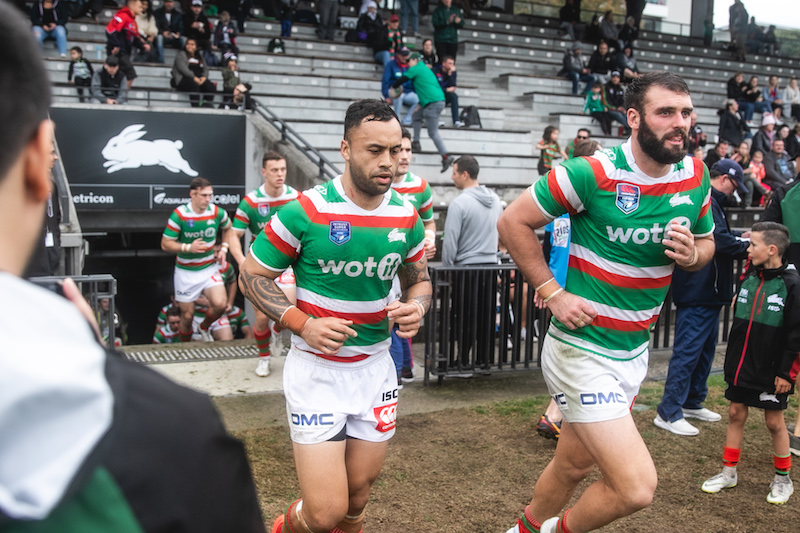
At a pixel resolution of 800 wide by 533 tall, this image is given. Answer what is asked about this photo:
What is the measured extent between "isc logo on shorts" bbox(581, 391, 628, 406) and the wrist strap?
4.44 feet

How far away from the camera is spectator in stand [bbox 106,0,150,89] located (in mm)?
14383

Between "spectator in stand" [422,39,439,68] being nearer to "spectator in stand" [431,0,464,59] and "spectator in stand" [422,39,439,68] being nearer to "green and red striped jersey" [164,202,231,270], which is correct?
"spectator in stand" [431,0,464,59]

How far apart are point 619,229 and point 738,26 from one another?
28229 mm

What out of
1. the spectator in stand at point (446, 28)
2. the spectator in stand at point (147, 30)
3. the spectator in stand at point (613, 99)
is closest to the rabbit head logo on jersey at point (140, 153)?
the spectator in stand at point (147, 30)

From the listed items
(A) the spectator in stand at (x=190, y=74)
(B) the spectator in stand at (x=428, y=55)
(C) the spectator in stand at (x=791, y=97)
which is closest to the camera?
(A) the spectator in stand at (x=190, y=74)

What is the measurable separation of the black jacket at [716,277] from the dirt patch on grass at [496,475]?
3.67ft

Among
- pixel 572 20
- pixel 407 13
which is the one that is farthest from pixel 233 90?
pixel 572 20

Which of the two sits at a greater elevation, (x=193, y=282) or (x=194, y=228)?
(x=194, y=228)

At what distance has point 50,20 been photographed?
15.7m

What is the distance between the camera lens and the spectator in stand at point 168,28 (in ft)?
55.0

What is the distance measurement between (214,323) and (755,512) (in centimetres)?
768

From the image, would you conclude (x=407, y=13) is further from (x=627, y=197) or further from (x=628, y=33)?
(x=627, y=197)

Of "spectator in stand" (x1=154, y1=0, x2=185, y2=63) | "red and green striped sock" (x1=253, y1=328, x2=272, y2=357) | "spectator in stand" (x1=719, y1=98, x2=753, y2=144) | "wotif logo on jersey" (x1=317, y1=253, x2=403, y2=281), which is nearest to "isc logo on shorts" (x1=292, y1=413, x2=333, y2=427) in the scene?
"wotif logo on jersey" (x1=317, y1=253, x2=403, y2=281)

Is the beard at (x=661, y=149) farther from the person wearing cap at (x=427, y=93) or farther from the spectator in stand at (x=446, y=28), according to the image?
the spectator in stand at (x=446, y=28)
